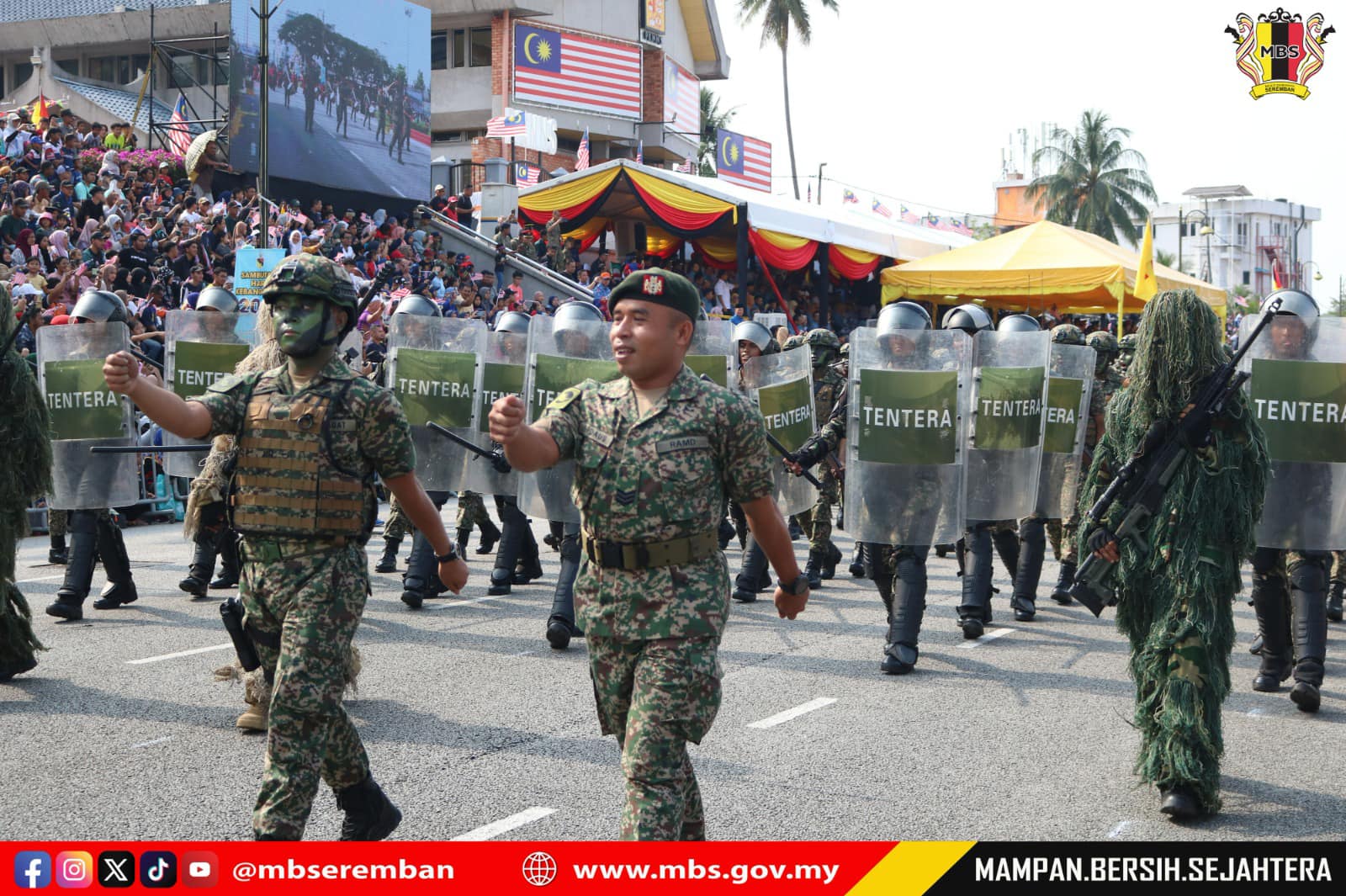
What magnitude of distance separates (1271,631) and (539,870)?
4725 millimetres

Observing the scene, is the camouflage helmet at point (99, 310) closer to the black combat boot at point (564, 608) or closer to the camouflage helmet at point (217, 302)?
the camouflage helmet at point (217, 302)

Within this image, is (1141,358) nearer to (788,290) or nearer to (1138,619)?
(1138,619)

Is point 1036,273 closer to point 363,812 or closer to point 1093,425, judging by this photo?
point 1093,425

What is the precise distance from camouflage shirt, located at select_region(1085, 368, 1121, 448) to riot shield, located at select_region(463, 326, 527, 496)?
13.6 ft

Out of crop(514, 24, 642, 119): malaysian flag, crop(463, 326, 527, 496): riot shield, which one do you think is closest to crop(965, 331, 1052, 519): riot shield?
crop(463, 326, 527, 496): riot shield

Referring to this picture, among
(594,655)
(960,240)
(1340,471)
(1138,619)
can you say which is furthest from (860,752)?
(960,240)

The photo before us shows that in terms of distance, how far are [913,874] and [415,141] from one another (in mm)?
27601

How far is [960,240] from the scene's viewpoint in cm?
3731

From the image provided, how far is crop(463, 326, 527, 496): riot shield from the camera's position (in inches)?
380

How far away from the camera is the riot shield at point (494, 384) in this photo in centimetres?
966

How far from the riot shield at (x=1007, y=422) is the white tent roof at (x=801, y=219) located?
1755 cm

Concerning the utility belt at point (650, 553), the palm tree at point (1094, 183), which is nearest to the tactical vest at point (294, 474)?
the utility belt at point (650, 553)

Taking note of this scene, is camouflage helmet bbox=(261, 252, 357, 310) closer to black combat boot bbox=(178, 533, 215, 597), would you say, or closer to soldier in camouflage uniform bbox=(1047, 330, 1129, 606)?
black combat boot bbox=(178, 533, 215, 597)

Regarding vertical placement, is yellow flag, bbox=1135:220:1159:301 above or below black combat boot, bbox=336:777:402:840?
above
